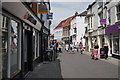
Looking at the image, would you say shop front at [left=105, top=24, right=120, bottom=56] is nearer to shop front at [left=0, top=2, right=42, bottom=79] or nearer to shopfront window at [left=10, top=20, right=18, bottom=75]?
shop front at [left=0, top=2, right=42, bottom=79]

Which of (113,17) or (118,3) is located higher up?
(118,3)

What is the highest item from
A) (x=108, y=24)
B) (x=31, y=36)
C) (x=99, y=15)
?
(x=99, y=15)

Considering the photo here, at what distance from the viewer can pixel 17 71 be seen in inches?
238

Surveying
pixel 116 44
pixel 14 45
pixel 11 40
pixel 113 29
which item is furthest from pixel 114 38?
pixel 11 40

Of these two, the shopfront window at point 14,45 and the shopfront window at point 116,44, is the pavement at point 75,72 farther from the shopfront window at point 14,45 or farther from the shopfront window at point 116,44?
the shopfront window at point 116,44

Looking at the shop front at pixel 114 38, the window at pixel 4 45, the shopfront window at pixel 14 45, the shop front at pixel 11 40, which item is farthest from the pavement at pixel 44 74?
the shop front at pixel 114 38

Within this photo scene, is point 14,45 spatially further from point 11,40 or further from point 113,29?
point 113,29

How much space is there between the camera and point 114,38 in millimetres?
15883

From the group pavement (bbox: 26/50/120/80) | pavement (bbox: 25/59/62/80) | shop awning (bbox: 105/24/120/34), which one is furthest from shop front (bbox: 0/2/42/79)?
shop awning (bbox: 105/24/120/34)

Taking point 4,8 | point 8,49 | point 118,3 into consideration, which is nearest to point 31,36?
point 8,49

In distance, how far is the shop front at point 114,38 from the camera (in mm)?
14757

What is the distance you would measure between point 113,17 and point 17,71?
12.4 m

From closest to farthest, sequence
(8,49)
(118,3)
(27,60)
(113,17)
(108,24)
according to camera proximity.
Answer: (8,49), (27,60), (118,3), (113,17), (108,24)

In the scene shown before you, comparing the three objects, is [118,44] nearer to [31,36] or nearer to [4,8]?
[31,36]
